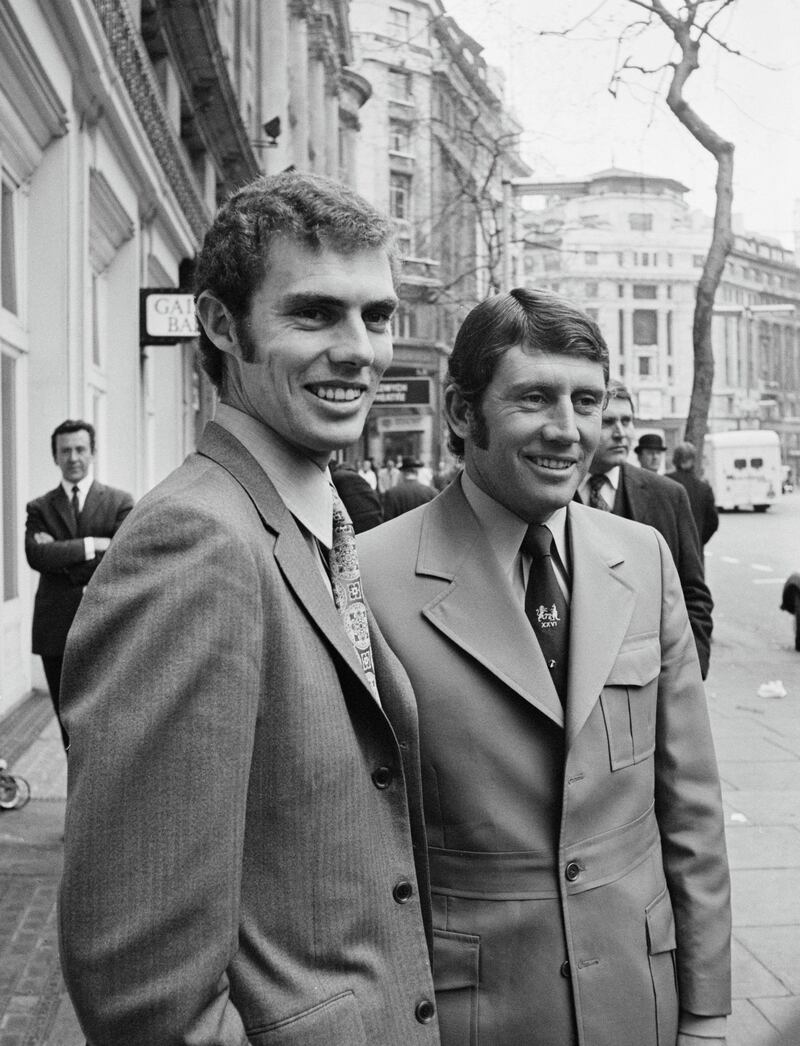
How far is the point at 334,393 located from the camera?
5.37ft

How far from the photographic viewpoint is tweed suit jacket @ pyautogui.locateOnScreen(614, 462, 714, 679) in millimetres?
4848

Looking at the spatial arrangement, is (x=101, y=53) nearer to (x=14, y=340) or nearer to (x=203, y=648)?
(x=14, y=340)

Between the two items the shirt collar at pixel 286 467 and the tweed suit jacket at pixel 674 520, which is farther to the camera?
the tweed suit jacket at pixel 674 520

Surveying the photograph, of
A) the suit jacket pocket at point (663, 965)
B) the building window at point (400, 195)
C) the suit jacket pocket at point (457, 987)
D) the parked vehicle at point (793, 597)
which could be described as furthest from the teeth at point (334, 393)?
the building window at point (400, 195)

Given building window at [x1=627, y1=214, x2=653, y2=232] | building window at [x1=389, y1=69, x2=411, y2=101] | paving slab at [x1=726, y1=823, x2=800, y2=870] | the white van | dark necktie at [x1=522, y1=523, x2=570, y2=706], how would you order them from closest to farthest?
dark necktie at [x1=522, y1=523, x2=570, y2=706], paving slab at [x1=726, y1=823, x2=800, y2=870], the white van, building window at [x1=389, y1=69, x2=411, y2=101], building window at [x1=627, y1=214, x2=653, y2=232]

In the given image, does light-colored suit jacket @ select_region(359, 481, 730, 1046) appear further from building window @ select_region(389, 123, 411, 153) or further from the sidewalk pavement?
building window @ select_region(389, 123, 411, 153)

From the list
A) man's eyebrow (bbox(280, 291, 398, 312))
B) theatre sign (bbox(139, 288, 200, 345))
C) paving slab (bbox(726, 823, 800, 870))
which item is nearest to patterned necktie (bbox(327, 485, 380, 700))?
man's eyebrow (bbox(280, 291, 398, 312))

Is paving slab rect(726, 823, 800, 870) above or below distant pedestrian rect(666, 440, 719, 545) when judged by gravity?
below

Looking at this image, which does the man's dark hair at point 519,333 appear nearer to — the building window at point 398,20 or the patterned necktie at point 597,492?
the patterned necktie at point 597,492

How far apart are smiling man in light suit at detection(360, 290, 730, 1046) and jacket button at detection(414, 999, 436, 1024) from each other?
349 millimetres

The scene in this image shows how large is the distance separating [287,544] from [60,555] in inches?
190

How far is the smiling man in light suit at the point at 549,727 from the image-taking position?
6.39 ft

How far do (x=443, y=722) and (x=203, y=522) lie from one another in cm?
71

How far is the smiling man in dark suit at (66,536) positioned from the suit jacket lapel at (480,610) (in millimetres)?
4095
